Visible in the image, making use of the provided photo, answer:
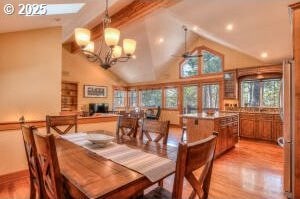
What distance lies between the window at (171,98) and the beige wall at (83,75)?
2.92 metres

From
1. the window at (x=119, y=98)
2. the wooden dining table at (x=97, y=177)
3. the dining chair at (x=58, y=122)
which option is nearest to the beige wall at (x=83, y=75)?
the window at (x=119, y=98)

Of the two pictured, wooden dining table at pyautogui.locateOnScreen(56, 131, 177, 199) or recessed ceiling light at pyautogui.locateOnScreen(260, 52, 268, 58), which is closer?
wooden dining table at pyautogui.locateOnScreen(56, 131, 177, 199)

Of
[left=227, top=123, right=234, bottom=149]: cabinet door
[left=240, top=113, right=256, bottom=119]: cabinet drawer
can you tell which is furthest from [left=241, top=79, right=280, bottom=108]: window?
[left=227, top=123, right=234, bottom=149]: cabinet door

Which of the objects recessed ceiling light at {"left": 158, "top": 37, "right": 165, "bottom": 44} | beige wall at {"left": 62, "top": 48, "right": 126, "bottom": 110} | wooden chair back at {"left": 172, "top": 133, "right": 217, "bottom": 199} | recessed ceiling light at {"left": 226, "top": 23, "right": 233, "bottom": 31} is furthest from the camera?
beige wall at {"left": 62, "top": 48, "right": 126, "bottom": 110}

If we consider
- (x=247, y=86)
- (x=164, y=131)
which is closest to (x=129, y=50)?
(x=164, y=131)

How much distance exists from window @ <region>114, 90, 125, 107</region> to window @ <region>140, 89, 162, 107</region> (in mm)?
1203

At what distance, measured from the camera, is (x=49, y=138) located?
43.4 inches

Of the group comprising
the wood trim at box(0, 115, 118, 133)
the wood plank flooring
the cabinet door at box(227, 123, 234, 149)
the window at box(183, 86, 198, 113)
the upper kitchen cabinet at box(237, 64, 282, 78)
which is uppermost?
the upper kitchen cabinet at box(237, 64, 282, 78)

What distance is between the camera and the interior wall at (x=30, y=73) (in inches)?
155

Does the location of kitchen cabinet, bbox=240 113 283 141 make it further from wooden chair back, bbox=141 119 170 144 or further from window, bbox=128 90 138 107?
window, bbox=128 90 138 107

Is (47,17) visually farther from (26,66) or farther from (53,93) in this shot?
(53,93)

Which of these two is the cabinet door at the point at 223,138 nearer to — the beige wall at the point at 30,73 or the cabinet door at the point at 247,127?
A: the cabinet door at the point at 247,127

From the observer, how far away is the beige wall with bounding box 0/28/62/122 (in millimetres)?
3943

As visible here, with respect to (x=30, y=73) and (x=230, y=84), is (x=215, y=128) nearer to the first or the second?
(x=230, y=84)
